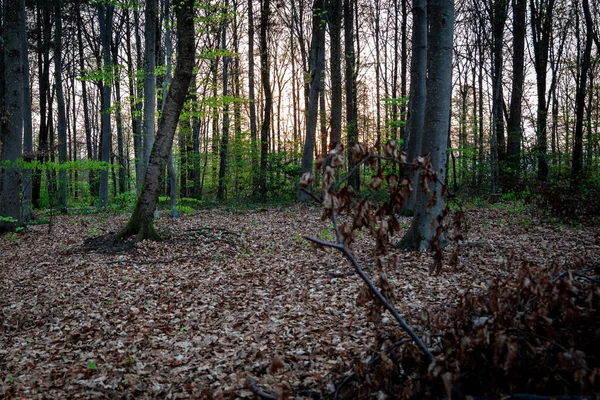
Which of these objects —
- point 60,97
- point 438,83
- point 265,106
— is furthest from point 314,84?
point 60,97

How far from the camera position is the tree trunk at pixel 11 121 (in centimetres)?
988

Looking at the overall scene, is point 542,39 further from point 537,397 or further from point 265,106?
point 537,397

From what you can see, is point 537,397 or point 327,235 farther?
point 327,235

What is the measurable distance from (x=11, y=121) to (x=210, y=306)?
348 inches

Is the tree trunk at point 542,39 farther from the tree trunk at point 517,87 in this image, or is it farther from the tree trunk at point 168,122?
the tree trunk at point 168,122

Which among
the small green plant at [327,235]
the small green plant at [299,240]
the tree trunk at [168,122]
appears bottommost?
the small green plant at [299,240]

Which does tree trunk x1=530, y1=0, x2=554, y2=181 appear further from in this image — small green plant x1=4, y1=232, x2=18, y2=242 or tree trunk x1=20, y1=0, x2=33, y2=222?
tree trunk x1=20, y1=0, x2=33, y2=222

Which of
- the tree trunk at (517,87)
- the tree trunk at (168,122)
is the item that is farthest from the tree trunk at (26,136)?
the tree trunk at (517,87)

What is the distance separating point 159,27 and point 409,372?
17.2 meters

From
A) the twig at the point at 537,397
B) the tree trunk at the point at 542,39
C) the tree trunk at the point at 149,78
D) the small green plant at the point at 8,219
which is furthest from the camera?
the tree trunk at the point at 542,39

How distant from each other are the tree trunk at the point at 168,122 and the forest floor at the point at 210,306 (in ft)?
1.72

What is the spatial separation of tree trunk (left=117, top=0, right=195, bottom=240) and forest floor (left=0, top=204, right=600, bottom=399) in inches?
20.7

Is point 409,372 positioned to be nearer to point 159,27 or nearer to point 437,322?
point 437,322

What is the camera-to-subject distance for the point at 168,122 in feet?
26.1
